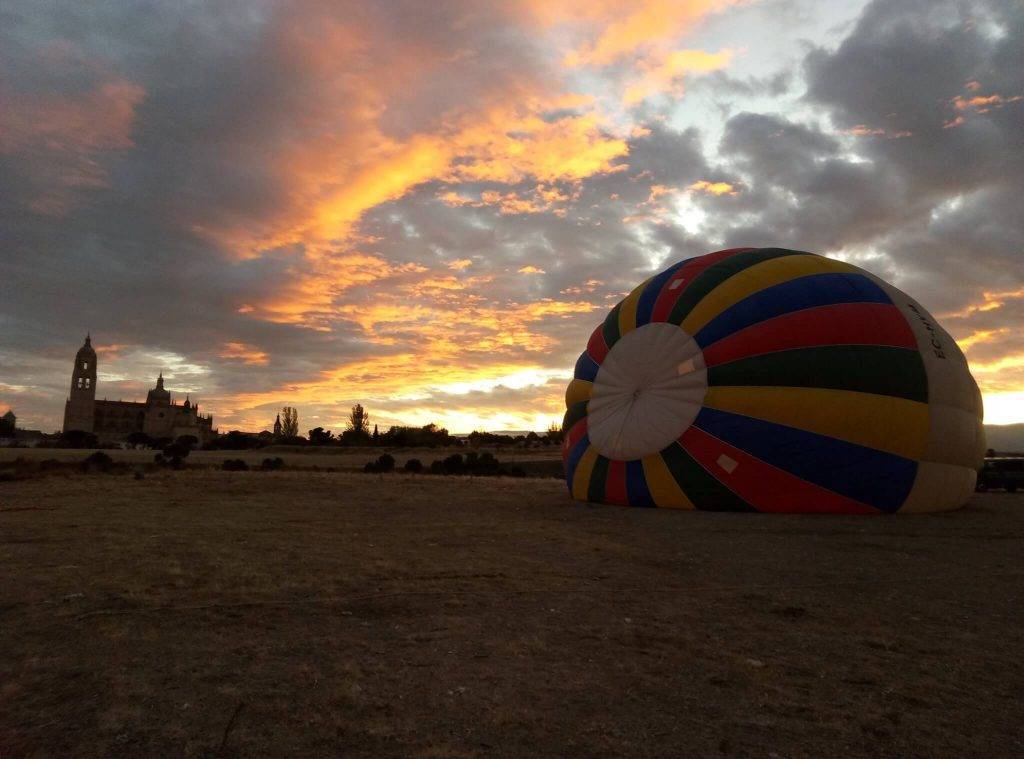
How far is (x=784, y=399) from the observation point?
37.4 ft

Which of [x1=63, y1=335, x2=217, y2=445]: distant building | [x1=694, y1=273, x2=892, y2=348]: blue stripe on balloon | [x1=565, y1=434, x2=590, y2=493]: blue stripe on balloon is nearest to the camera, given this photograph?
[x1=694, y1=273, x2=892, y2=348]: blue stripe on balloon

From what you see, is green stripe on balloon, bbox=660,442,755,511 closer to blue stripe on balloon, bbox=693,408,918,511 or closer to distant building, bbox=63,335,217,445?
blue stripe on balloon, bbox=693,408,918,511

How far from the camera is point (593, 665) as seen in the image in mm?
3982

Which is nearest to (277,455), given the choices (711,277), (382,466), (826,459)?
(382,466)

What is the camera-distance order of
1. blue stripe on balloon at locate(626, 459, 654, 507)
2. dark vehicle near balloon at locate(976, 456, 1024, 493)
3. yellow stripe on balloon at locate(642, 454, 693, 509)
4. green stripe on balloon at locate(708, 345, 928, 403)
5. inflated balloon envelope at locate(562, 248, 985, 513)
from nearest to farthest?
inflated balloon envelope at locate(562, 248, 985, 513), green stripe on balloon at locate(708, 345, 928, 403), yellow stripe on balloon at locate(642, 454, 693, 509), blue stripe on balloon at locate(626, 459, 654, 507), dark vehicle near balloon at locate(976, 456, 1024, 493)

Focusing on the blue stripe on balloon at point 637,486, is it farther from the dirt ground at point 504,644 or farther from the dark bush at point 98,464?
the dark bush at point 98,464

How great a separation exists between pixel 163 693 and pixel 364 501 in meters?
11.2

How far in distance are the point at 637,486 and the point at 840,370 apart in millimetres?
4403

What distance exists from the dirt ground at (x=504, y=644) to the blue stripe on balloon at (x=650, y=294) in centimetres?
584

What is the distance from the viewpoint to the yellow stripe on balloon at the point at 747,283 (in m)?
12.5

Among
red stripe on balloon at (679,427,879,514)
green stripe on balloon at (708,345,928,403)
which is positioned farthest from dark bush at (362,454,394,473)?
green stripe on balloon at (708,345,928,403)

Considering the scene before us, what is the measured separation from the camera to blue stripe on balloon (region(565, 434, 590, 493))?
14.3 metres

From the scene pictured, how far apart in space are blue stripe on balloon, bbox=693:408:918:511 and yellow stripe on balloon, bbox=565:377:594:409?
3803 millimetres

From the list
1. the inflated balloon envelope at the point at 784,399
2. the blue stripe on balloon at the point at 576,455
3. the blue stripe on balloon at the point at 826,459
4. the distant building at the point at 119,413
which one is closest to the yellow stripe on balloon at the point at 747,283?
the inflated balloon envelope at the point at 784,399
